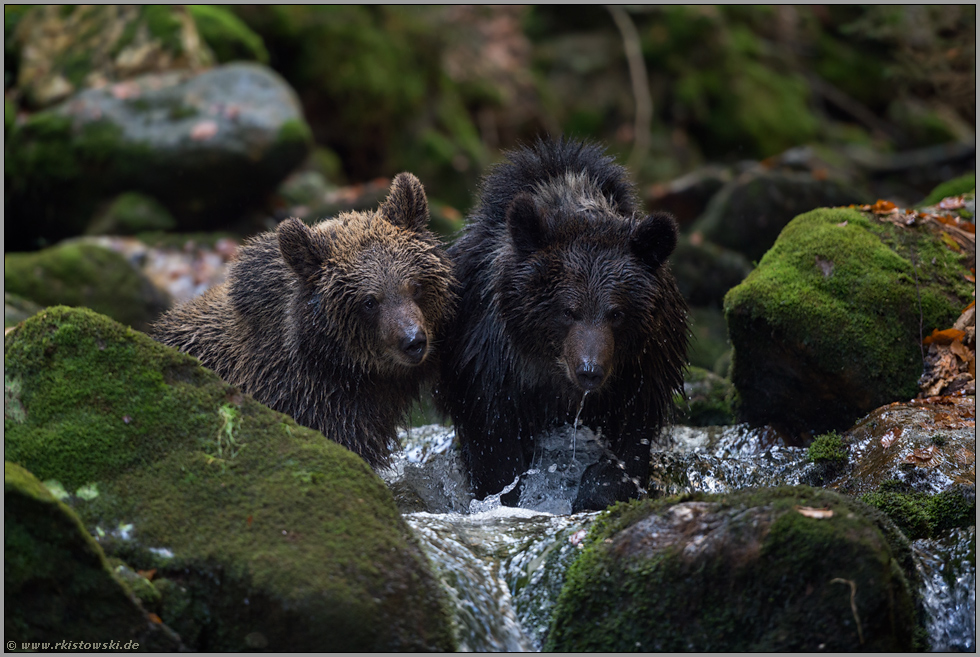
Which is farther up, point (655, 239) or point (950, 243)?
point (655, 239)

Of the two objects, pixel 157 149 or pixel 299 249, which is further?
pixel 157 149

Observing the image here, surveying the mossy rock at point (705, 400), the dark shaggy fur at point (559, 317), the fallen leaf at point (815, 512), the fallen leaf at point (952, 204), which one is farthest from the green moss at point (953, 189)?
the fallen leaf at point (815, 512)

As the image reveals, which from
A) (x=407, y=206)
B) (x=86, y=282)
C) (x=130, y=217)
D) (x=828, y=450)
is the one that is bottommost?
(x=86, y=282)

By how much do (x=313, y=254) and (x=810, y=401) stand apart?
14.6ft

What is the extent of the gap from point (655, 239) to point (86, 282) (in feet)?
27.6

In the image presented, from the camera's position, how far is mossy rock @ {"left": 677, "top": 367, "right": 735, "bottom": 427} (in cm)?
884

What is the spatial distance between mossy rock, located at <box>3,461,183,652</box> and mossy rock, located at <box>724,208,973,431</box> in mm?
5348

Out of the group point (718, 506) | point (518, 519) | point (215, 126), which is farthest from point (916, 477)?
point (215, 126)

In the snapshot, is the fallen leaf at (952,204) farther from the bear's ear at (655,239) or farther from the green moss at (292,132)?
the green moss at (292,132)

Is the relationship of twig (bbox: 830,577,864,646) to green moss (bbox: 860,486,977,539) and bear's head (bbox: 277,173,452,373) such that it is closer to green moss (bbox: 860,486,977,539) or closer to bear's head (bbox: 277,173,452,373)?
green moss (bbox: 860,486,977,539)

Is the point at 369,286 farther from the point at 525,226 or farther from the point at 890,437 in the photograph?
the point at 890,437

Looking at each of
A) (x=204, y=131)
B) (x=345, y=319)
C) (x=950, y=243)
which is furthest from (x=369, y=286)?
(x=204, y=131)

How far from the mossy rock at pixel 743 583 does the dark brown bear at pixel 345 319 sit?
2.16 metres

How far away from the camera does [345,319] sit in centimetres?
615
